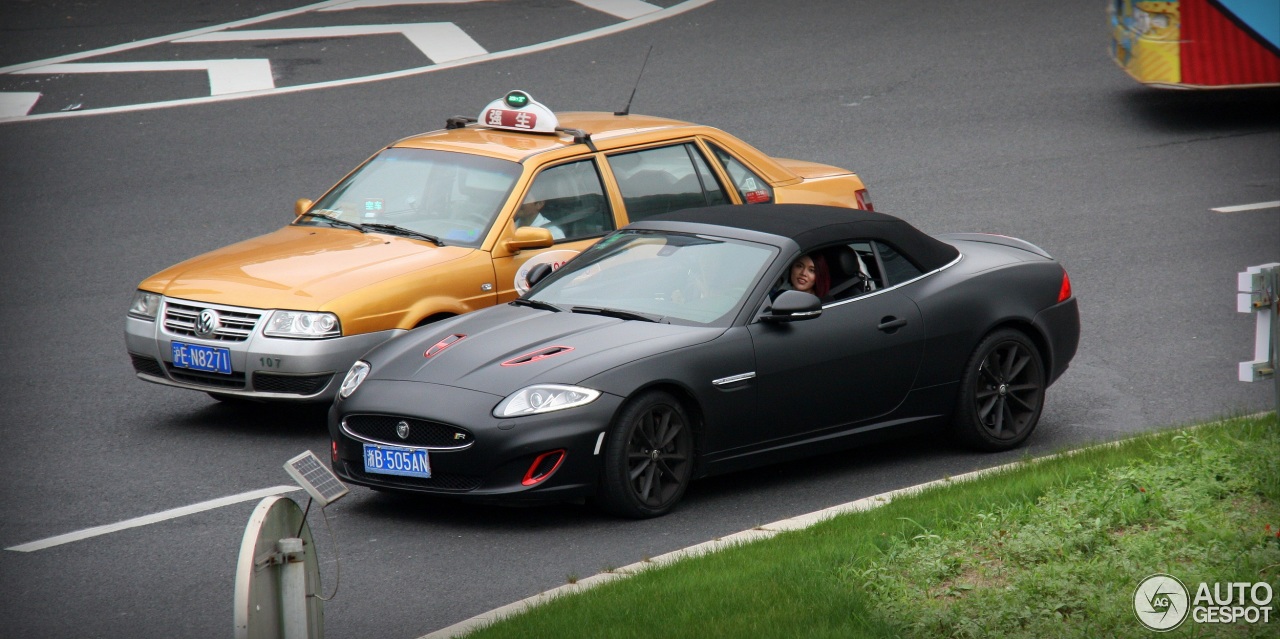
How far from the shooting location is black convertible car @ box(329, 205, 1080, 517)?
7.14 metres

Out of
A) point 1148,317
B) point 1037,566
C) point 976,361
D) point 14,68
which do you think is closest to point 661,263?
point 976,361

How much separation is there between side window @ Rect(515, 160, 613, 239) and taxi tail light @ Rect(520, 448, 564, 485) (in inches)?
102

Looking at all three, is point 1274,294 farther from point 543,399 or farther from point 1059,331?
point 543,399

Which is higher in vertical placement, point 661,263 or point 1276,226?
point 661,263

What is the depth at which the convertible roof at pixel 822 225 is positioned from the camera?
8203 mm

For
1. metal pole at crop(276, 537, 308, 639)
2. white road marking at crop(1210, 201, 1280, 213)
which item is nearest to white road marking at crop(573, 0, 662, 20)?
white road marking at crop(1210, 201, 1280, 213)

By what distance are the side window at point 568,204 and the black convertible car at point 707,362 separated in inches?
29.0

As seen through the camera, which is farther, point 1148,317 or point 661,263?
point 1148,317

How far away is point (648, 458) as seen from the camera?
733cm

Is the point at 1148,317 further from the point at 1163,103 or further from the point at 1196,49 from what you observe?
the point at 1163,103

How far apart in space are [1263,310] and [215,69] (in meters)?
15.0

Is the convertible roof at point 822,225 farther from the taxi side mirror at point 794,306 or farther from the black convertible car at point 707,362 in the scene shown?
the taxi side mirror at point 794,306

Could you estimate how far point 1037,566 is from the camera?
5.81m

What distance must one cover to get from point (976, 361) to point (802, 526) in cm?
200
